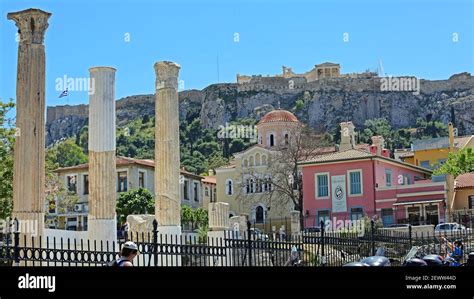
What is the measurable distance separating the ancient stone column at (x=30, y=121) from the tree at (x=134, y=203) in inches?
1125

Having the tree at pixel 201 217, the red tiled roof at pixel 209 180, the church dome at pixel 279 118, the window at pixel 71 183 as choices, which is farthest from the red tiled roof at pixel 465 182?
the window at pixel 71 183

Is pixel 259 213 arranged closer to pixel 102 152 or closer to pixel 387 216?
pixel 387 216

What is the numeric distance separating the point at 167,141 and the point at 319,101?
93.8 m

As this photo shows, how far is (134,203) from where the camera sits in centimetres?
4400

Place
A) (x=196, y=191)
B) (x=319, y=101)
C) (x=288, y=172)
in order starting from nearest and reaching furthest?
1. (x=288, y=172)
2. (x=196, y=191)
3. (x=319, y=101)

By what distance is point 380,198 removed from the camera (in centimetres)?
4047

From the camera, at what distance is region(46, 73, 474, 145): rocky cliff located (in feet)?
358

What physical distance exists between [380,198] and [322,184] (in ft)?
11.3

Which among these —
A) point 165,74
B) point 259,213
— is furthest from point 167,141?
point 259,213

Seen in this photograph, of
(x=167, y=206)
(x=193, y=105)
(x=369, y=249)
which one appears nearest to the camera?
(x=369, y=249)

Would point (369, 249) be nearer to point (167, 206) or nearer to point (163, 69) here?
point (167, 206)

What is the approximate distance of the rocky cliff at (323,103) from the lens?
109 m

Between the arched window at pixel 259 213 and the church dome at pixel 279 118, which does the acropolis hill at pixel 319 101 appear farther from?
the arched window at pixel 259 213
